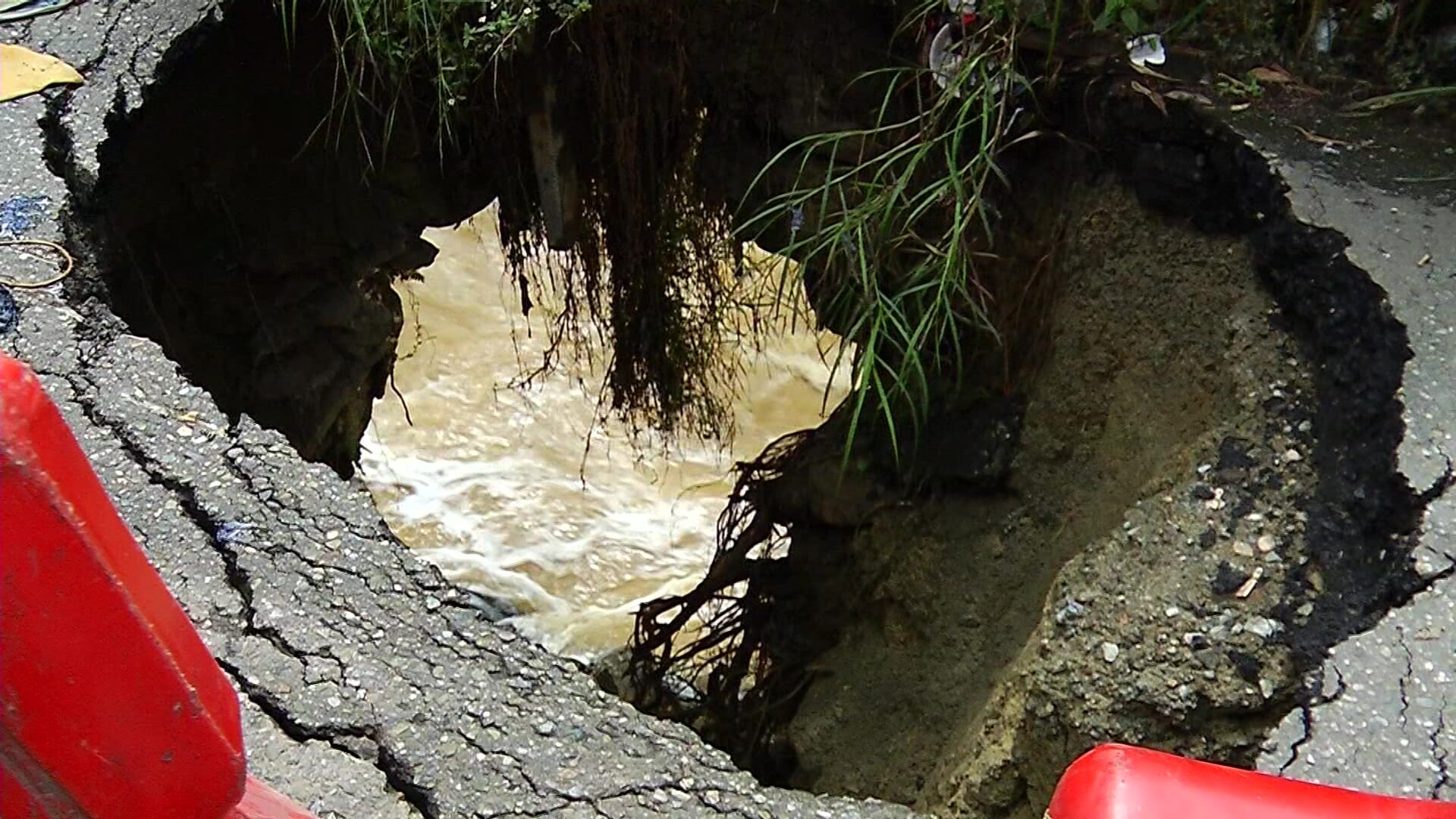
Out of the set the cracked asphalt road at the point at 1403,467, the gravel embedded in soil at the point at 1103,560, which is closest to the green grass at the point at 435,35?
the gravel embedded in soil at the point at 1103,560

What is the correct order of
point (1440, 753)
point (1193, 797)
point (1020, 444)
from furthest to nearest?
point (1020, 444), point (1440, 753), point (1193, 797)

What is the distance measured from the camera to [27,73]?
2.32 metres

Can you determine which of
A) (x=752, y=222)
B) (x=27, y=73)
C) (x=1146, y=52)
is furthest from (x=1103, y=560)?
(x=27, y=73)

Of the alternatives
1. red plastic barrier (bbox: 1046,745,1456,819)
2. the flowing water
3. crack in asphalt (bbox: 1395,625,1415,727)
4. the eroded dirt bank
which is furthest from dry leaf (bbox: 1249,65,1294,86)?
the flowing water

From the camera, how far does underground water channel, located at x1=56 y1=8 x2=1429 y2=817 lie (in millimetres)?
1726

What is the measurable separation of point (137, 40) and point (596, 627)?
8.14ft

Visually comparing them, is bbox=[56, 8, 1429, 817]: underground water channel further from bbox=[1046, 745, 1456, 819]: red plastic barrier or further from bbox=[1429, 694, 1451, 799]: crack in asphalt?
bbox=[1046, 745, 1456, 819]: red plastic barrier

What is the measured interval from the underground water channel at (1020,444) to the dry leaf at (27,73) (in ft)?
0.53

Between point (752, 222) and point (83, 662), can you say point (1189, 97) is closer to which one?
point (752, 222)

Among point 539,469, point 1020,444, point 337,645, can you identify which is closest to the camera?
point 337,645

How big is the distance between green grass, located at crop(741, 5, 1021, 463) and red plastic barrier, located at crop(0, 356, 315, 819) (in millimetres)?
1457

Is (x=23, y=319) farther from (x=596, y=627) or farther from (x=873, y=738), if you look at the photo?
(x=596, y=627)

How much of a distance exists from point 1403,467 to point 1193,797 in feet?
3.26

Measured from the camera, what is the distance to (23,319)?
184 cm
